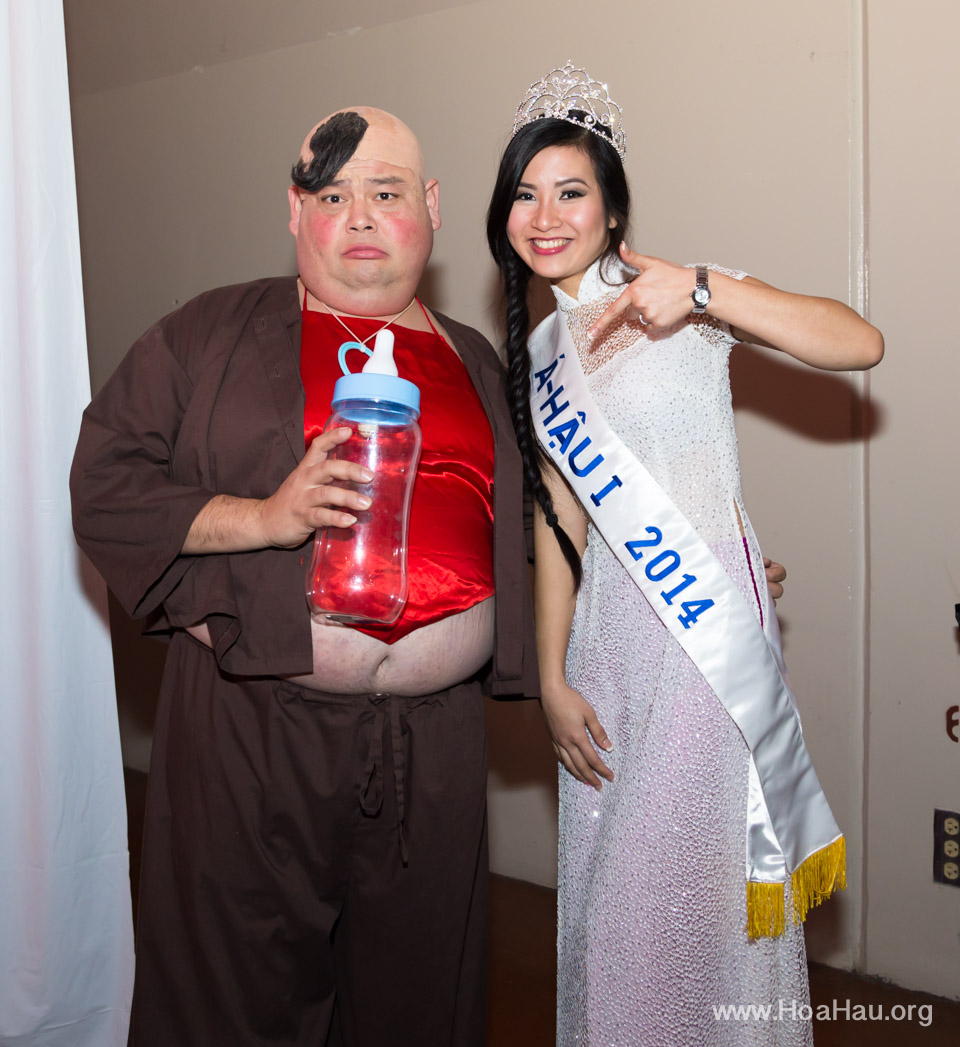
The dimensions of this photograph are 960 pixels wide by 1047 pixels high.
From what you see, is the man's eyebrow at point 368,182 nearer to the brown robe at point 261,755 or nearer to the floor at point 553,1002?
the brown robe at point 261,755

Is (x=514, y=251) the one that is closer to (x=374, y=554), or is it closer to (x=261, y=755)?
(x=374, y=554)

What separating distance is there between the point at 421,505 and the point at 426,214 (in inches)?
19.7

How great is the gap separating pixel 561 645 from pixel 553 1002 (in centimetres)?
100

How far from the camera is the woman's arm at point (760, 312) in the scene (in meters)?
1.38

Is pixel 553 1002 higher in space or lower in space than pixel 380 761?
lower

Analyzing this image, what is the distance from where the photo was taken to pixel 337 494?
1239 millimetres

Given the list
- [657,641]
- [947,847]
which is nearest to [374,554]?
[657,641]

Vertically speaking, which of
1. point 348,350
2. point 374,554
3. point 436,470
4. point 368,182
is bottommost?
point 374,554

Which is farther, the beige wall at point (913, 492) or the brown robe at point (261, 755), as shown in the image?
the beige wall at point (913, 492)

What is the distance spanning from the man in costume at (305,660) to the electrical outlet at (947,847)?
1055 mm

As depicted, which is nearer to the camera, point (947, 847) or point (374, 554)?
point (374, 554)

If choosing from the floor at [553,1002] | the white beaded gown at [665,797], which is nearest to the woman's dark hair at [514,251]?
the white beaded gown at [665,797]

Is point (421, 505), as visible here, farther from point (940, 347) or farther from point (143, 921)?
point (940, 347)

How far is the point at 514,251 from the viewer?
1663 millimetres
